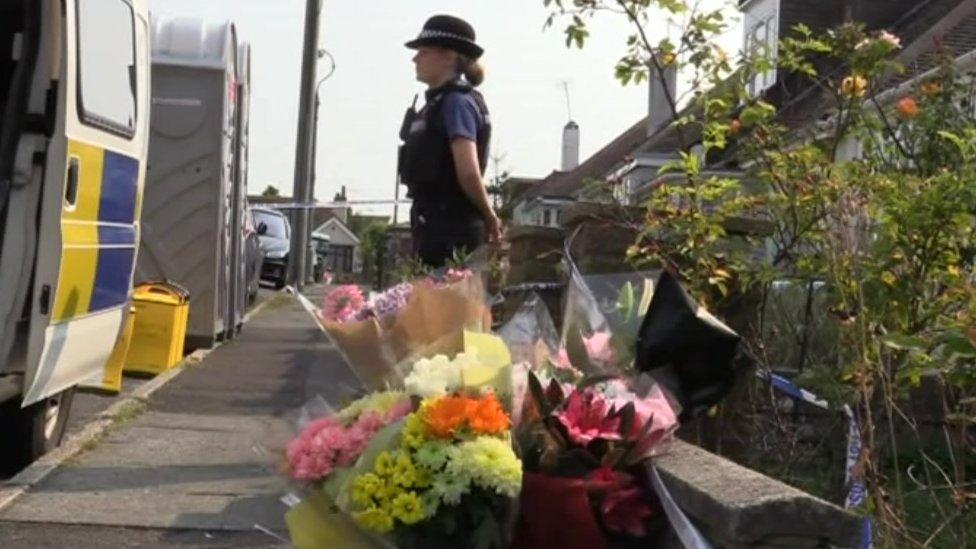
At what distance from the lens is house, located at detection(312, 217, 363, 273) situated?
6254 centimetres

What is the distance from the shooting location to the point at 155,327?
36.1 feet

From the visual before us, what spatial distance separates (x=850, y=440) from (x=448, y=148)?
2.15m

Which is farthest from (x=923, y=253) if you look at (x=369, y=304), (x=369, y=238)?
(x=369, y=238)

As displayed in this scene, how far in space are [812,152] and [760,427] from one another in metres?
0.92

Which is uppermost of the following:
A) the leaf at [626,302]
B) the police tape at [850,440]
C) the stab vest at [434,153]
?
the stab vest at [434,153]

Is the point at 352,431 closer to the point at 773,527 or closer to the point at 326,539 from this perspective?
the point at 326,539

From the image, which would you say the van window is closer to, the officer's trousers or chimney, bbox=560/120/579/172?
the officer's trousers

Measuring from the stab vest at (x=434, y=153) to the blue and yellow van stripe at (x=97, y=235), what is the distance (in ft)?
4.18

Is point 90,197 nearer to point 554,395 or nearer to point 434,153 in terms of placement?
point 434,153

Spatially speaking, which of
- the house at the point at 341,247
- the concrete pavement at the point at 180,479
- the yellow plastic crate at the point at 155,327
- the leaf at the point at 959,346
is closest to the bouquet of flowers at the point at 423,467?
the concrete pavement at the point at 180,479

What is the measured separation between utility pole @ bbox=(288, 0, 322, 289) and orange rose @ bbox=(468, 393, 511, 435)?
21076mm

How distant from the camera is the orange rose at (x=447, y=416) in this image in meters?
2.68

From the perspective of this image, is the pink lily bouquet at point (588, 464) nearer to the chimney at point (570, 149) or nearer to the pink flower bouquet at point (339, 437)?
the pink flower bouquet at point (339, 437)

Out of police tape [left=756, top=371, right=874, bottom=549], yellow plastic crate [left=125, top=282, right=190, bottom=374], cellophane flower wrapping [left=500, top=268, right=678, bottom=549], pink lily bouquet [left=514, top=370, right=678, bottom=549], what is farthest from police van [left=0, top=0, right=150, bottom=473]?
yellow plastic crate [left=125, top=282, right=190, bottom=374]
